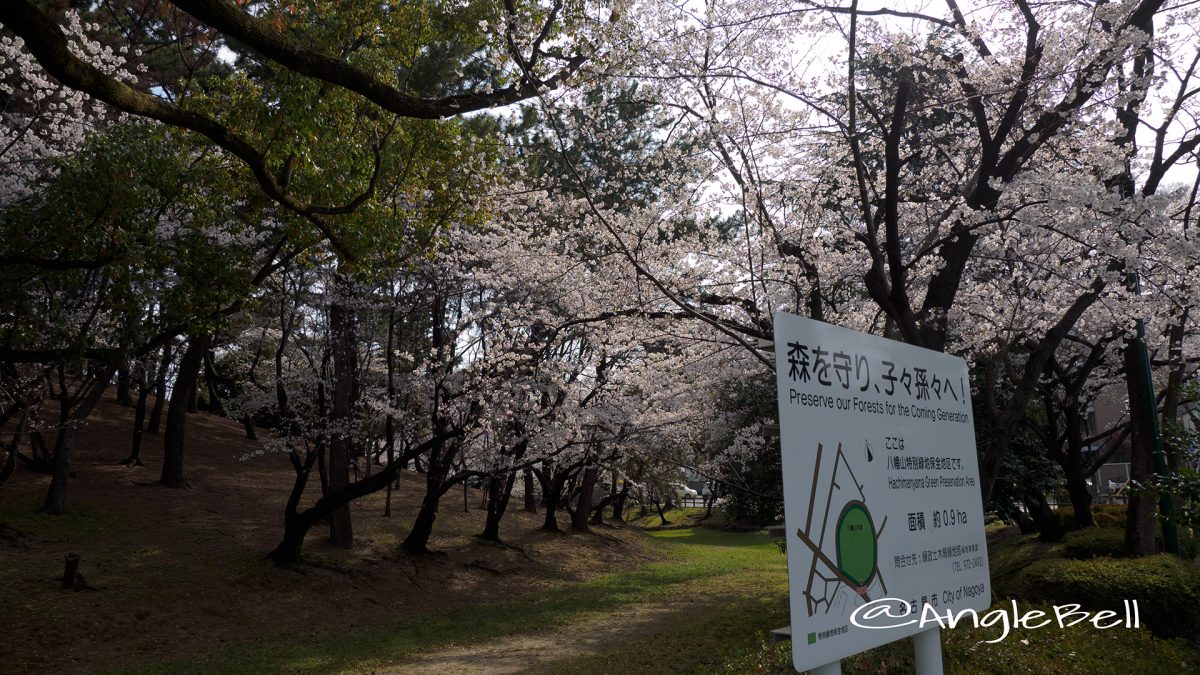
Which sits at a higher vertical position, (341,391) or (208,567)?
(341,391)

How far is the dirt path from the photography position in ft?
30.1

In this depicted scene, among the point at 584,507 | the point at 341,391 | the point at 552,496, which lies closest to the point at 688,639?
the point at 341,391

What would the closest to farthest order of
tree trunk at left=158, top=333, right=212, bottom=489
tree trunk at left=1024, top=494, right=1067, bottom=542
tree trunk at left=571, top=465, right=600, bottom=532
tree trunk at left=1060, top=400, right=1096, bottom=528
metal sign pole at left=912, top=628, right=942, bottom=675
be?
metal sign pole at left=912, top=628, right=942, bottom=675
tree trunk at left=1060, top=400, right=1096, bottom=528
tree trunk at left=1024, top=494, right=1067, bottom=542
tree trunk at left=158, top=333, right=212, bottom=489
tree trunk at left=571, top=465, right=600, bottom=532

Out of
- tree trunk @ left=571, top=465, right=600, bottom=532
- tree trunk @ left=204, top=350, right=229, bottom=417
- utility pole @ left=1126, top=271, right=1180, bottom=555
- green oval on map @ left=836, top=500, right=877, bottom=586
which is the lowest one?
tree trunk @ left=571, top=465, right=600, bottom=532

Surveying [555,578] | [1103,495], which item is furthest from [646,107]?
[1103,495]

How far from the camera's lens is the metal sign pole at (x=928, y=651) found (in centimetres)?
434

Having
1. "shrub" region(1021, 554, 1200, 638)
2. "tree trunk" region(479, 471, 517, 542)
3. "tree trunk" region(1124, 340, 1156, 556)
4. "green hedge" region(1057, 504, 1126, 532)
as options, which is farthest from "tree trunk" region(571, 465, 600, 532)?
"shrub" region(1021, 554, 1200, 638)

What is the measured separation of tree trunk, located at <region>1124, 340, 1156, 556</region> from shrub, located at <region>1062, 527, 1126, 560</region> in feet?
2.48

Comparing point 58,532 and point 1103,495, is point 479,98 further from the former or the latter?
point 1103,495

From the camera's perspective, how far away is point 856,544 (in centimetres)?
350

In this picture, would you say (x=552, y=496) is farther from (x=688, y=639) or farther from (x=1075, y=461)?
(x=1075, y=461)

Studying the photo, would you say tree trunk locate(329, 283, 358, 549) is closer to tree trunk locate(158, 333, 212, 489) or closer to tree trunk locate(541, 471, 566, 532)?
tree trunk locate(158, 333, 212, 489)

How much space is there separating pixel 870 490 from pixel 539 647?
7.96 m

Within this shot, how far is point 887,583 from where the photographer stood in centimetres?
371
